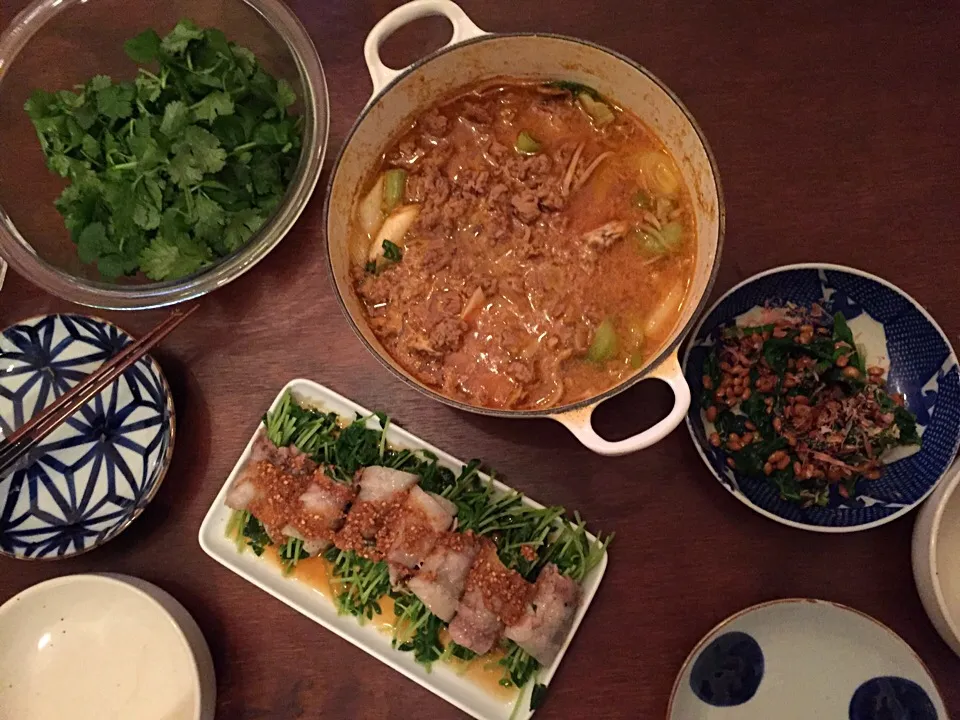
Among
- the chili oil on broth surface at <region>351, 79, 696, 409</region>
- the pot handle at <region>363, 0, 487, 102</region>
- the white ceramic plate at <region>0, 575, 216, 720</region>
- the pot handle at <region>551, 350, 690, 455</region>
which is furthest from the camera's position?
the white ceramic plate at <region>0, 575, 216, 720</region>

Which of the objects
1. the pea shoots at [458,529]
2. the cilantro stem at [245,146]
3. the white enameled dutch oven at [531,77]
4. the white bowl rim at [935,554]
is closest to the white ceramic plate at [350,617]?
the pea shoots at [458,529]

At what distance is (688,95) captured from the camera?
182 centimetres

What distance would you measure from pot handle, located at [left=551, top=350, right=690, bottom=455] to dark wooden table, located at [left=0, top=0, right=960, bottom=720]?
1.15 feet

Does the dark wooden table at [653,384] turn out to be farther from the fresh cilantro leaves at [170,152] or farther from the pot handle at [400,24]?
the pot handle at [400,24]

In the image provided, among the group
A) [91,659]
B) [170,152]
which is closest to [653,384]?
[170,152]

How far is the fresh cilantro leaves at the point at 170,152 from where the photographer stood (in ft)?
5.37

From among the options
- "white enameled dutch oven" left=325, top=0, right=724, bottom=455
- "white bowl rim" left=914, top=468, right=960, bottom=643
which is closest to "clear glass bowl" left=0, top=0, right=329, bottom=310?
"white enameled dutch oven" left=325, top=0, right=724, bottom=455

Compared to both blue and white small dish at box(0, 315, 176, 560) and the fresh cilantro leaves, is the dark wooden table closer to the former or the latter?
blue and white small dish at box(0, 315, 176, 560)

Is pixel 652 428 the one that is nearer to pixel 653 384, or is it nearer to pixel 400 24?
pixel 653 384

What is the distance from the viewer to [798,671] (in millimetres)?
1679

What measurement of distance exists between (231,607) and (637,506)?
43.8 inches

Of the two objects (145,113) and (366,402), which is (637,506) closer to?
(366,402)

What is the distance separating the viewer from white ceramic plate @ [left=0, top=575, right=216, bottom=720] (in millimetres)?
1751

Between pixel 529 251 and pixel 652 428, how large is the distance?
21.4 inches
